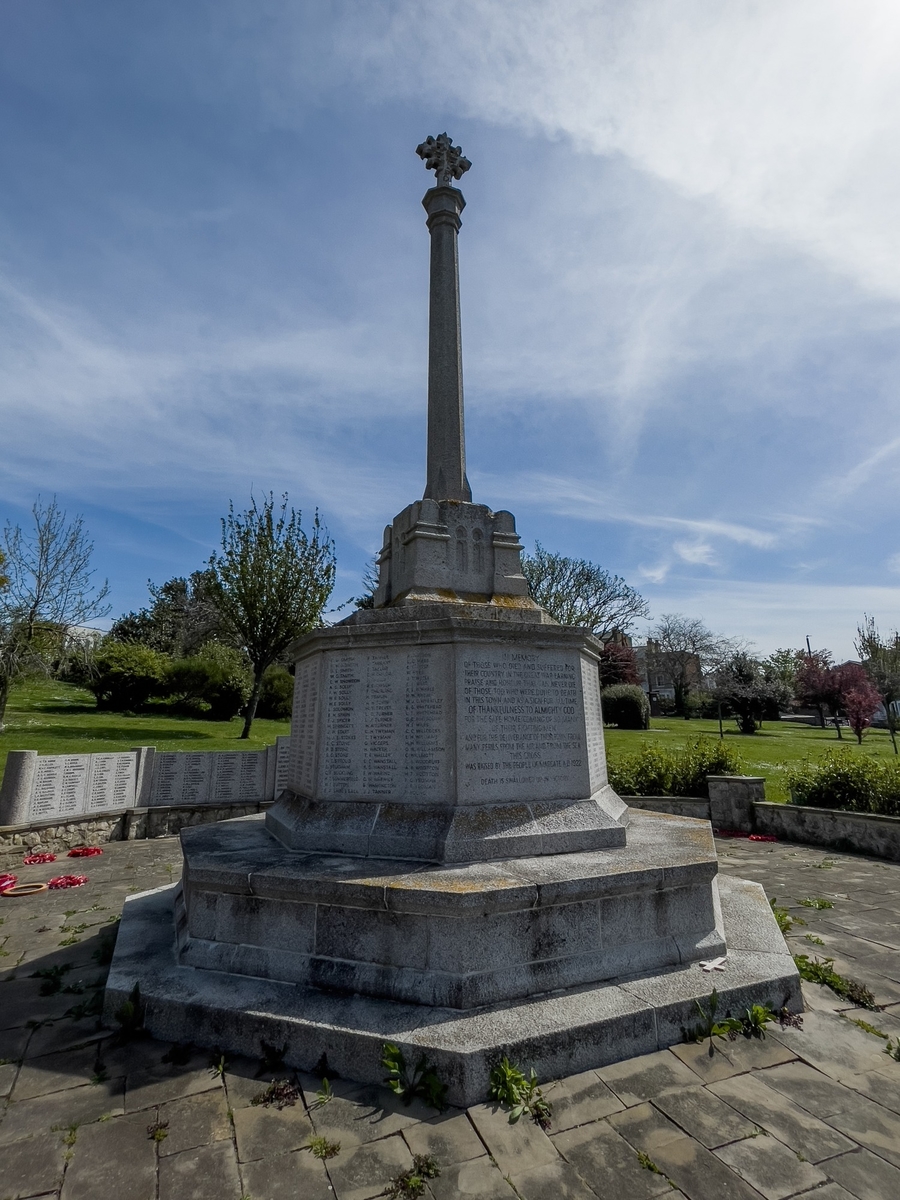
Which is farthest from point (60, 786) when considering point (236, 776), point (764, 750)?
→ point (764, 750)

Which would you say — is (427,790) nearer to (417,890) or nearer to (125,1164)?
(417,890)

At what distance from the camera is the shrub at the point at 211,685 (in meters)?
25.1

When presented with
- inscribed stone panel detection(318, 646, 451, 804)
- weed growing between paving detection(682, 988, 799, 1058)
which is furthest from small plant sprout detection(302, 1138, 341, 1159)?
inscribed stone panel detection(318, 646, 451, 804)

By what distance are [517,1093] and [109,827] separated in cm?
965

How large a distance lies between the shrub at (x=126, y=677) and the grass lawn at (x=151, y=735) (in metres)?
0.77

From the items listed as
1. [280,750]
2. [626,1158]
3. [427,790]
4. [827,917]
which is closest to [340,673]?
[427,790]

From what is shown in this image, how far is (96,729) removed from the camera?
60.0 feet

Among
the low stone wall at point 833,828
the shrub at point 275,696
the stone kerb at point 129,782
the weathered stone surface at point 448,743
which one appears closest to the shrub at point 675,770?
the low stone wall at point 833,828

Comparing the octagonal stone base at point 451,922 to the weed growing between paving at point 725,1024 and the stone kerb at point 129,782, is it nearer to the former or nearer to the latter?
the weed growing between paving at point 725,1024

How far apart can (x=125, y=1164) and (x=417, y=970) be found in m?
1.65

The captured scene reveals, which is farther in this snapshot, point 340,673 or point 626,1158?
point 340,673

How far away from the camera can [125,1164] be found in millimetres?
2732

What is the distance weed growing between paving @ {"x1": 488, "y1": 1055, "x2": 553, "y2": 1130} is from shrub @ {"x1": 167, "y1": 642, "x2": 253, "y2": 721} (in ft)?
A: 78.7

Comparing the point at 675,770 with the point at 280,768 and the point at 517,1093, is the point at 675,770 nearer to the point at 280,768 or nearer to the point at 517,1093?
the point at 280,768
